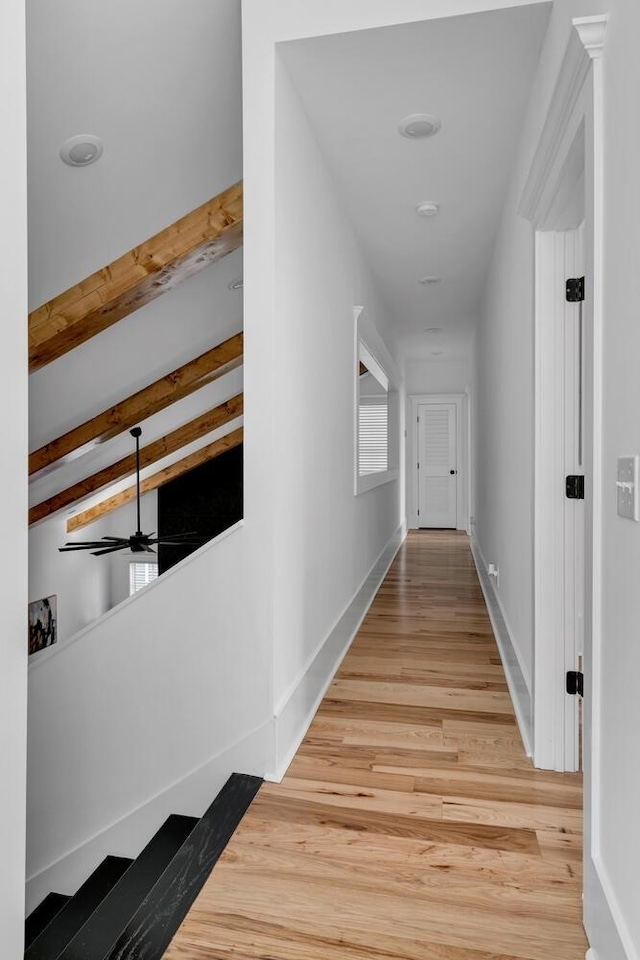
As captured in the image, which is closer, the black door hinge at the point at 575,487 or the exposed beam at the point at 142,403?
the black door hinge at the point at 575,487

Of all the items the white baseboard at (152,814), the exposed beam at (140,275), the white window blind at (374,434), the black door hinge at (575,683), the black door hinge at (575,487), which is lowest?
the white baseboard at (152,814)

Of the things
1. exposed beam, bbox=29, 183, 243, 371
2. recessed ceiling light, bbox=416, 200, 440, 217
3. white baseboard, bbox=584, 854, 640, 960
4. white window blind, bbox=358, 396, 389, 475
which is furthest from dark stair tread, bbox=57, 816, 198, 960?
recessed ceiling light, bbox=416, 200, 440, 217

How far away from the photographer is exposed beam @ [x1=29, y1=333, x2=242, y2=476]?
446cm

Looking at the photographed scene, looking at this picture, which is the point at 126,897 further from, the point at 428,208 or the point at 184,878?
the point at 428,208

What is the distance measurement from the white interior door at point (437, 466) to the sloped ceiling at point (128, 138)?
595 cm

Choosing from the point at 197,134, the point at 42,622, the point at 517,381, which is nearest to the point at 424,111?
the point at 197,134

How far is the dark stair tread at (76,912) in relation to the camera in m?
2.03

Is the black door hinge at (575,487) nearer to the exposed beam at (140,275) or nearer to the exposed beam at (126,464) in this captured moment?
the exposed beam at (140,275)

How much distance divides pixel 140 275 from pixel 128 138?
52 cm

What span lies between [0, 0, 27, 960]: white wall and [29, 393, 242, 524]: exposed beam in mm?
5103

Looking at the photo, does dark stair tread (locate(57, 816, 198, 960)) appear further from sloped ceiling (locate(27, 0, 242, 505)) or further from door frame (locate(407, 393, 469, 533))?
door frame (locate(407, 393, 469, 533))

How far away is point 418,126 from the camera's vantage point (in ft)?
9.07

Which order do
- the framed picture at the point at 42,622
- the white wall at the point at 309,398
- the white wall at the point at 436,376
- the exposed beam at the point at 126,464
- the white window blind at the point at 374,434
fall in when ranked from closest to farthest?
1. the white wall at the point at 309,398
2. the white window blind at the point at 374,434
3. the exposed beam at the point at 126,464
4. the framed picture at the point at 42,622
5. the white wall at the point at 436,376

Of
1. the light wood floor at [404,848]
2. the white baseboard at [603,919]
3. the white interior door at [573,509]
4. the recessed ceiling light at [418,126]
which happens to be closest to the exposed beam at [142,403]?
the recessed ceiling light at [418,126]
